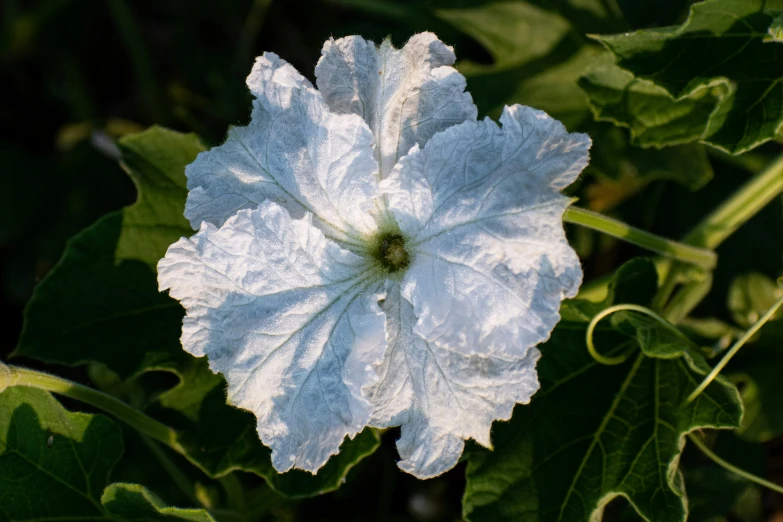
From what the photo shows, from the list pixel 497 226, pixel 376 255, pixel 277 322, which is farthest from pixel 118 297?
pixel 497 226

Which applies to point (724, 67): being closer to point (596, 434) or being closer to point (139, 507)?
point (596, 434)

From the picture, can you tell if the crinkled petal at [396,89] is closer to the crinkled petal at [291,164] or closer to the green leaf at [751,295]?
the crinkled petal at [291,164]

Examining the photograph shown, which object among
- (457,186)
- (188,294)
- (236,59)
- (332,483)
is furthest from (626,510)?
(236,59)

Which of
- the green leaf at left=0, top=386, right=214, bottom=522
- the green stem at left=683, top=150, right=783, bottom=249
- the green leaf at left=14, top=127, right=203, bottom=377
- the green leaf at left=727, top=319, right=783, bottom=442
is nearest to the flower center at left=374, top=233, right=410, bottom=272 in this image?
the green leaf at left=14, top=127, right=203, bottom=377

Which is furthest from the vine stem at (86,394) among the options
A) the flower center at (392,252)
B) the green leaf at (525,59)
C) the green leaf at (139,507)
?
the green leaf at (525,59)

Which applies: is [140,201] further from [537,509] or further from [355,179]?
[537,509]

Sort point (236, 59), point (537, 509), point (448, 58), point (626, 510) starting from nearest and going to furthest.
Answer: point (448, 58) → point (537, 509) → point (626, 510) → point (236, 59)
